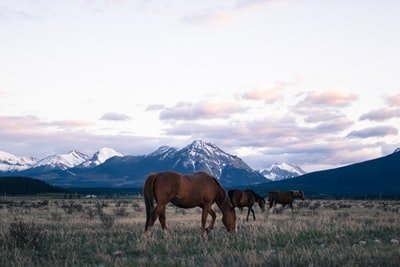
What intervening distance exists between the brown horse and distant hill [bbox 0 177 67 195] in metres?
102

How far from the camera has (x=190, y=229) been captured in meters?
18.0

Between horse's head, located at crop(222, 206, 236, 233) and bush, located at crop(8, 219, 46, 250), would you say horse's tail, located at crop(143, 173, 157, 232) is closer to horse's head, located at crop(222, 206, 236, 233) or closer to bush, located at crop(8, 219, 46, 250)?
horse's head, located at crop(222, 206, 236, 233)

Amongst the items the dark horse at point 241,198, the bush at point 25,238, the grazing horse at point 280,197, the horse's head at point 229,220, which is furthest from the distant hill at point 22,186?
the bush at point 25,238

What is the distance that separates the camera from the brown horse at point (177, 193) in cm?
1532

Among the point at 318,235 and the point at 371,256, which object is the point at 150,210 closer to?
the point at 318,235

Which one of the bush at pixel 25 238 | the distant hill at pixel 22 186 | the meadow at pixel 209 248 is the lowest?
the meadow at pixel 209 248

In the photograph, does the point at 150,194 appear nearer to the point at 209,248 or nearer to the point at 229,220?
the point at 229,220

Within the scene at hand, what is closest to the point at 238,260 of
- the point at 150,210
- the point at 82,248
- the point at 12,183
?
the point at 82,248

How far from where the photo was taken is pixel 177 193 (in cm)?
1556

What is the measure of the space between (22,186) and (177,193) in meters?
113

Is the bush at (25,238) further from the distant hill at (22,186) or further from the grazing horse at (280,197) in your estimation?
the distant hill at (22,186)

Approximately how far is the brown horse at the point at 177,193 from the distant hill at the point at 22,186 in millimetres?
101678

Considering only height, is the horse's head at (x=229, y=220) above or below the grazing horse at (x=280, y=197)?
below

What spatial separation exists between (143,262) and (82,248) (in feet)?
8.68
